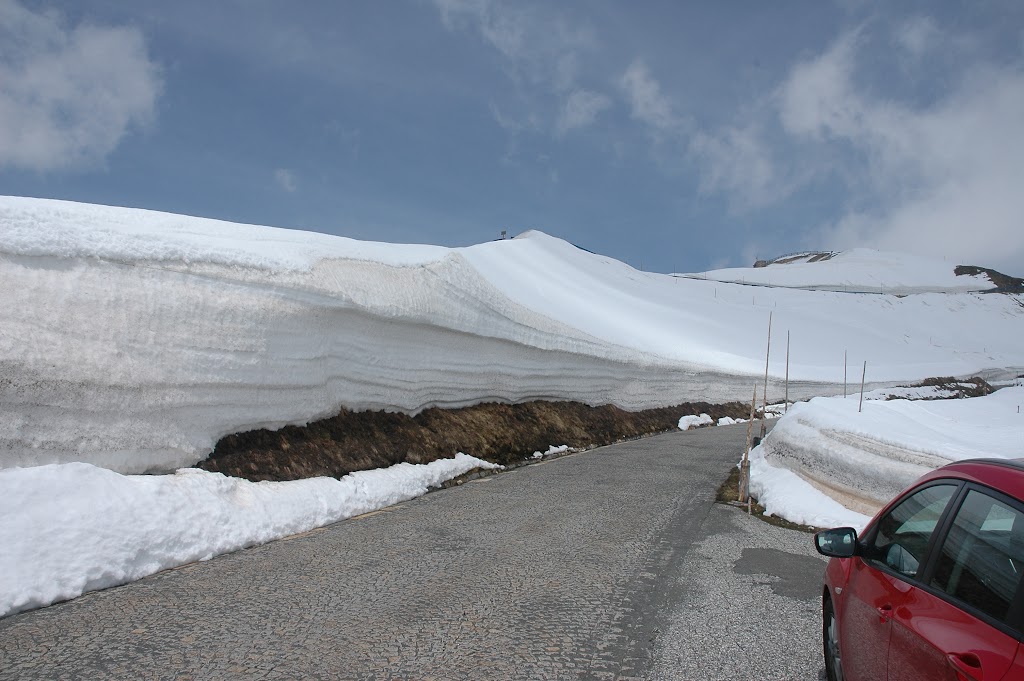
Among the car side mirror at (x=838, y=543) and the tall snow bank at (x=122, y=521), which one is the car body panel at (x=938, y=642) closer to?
the car side mirror at (x=838, y=543)

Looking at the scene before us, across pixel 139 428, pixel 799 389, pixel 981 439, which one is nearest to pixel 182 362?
Result: pixel 139 428

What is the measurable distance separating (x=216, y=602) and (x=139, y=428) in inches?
126

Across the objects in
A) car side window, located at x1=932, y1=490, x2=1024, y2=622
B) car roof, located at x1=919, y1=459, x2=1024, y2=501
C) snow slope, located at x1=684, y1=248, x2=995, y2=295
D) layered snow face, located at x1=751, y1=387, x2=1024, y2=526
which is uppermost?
snow slope, located at x1=684, y1=248, x2=995, y2=295

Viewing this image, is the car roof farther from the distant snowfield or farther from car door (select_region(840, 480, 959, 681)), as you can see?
the distant snowfield

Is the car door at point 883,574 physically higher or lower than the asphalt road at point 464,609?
higher

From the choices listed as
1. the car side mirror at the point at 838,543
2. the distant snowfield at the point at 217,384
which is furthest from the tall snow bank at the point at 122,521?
the car side mirror at the point at 838,543

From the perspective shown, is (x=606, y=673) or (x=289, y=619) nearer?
(x=606, y=673)

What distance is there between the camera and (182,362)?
8609 millimetres

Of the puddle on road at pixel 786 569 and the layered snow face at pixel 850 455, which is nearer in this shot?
the puddle on road at pixel 786 569

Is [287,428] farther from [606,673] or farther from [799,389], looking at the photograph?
[799,389]

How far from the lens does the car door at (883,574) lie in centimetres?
300

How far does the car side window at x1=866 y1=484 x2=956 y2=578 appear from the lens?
300cm

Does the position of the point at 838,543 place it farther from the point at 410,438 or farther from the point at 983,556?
the point at 410,438

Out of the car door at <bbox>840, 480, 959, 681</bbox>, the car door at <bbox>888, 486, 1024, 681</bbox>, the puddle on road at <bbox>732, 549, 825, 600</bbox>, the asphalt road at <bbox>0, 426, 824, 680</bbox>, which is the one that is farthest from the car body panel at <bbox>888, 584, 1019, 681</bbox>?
the puddle on road at <bbox>732, 549, 825, 600</bbox>
